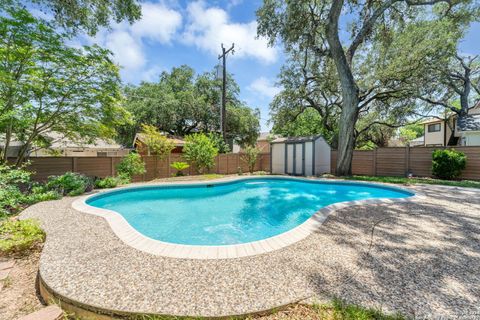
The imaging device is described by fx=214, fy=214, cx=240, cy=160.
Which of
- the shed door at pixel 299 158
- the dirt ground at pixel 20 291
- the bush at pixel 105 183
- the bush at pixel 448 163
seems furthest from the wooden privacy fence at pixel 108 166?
the bush at pixel 448 163

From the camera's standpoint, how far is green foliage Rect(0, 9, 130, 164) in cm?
660

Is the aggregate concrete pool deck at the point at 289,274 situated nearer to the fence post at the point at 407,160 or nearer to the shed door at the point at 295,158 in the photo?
the fence post at the point at 407,160

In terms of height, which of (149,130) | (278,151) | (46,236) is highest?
(149,130)

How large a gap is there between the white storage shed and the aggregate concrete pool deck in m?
9.24

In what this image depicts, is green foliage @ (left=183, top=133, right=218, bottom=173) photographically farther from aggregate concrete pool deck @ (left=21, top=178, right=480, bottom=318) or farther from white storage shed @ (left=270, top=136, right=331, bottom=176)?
aggregate concrete pool deck @ (left=21, top=178, right=480, bottom=318)

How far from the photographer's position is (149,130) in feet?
41.9

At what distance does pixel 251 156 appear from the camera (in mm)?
15406

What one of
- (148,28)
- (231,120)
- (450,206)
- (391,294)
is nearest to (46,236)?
(391,294)

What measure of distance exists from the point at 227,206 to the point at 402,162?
35.2 feet

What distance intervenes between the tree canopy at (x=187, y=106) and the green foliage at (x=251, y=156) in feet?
22.7

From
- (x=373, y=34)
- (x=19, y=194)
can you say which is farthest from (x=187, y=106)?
(x=19, y=194)

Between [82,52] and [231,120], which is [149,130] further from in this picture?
[231,120]

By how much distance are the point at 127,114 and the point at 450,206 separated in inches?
464

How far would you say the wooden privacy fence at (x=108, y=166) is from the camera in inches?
357
